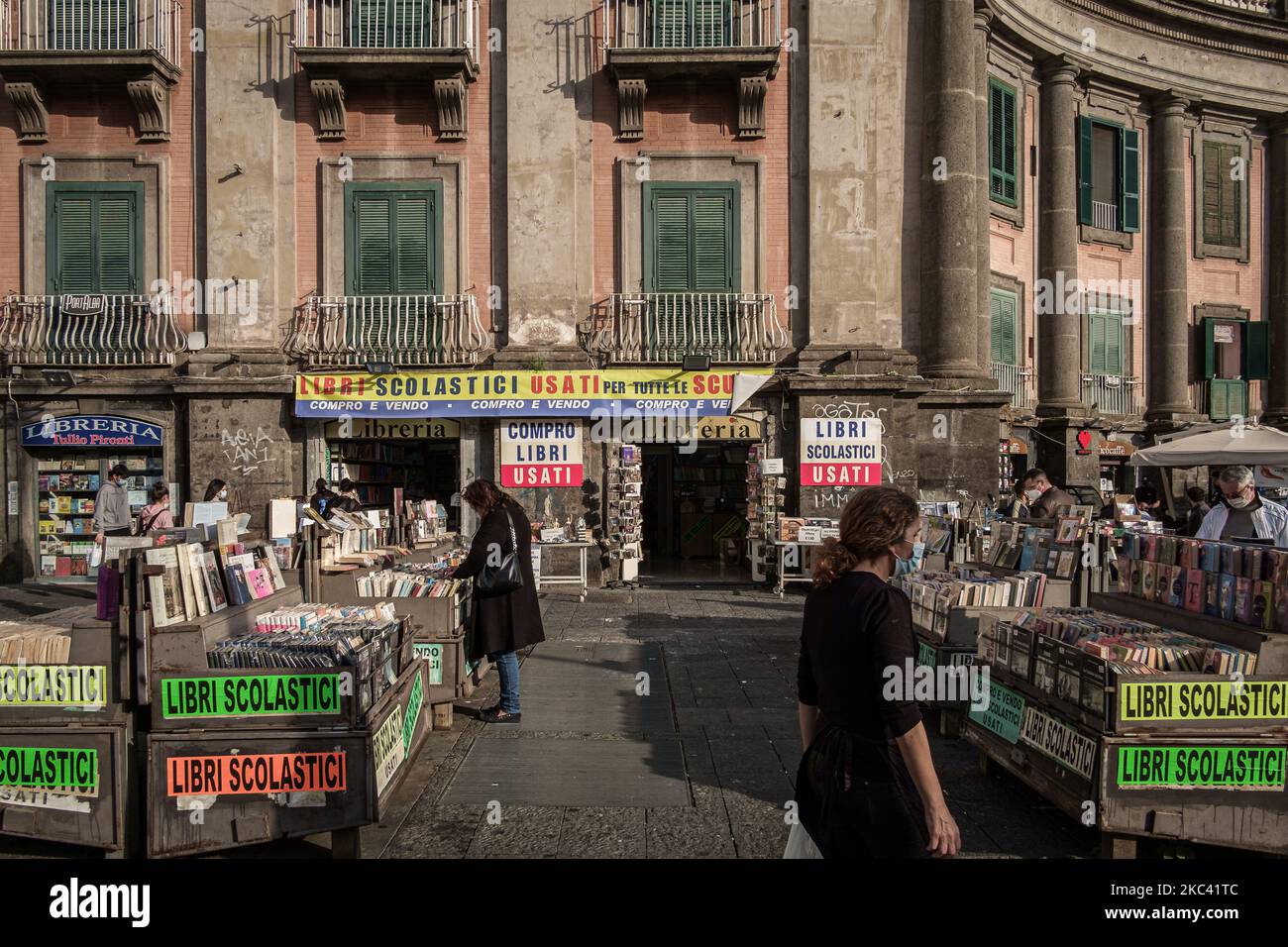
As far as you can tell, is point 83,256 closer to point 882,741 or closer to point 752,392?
point 752,392

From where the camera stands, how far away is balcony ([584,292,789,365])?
592 inches

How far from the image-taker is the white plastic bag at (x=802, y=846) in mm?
3133

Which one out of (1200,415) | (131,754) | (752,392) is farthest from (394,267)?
(1200,415)

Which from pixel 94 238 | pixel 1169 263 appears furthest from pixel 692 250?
pixel 1169 263

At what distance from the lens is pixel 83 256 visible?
1524 cm

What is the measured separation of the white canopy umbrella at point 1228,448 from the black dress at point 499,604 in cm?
1120

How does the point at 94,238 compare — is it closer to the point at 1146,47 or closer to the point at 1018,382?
the point at 1018,382

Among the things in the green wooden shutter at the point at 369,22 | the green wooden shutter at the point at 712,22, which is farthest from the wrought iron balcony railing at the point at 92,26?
the green wooden shutter at the point at 712,22

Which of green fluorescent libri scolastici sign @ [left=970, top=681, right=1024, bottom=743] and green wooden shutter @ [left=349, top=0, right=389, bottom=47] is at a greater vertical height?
green wooden shutter @ [left=349, top=0, right=389, bottom=47]

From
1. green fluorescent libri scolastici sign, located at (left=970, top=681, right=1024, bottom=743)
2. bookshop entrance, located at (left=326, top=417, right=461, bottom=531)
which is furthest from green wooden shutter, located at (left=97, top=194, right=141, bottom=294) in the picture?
green fluorescent libri scolastici sign, located at (left=970, top=681, right=1024, bottom=743)

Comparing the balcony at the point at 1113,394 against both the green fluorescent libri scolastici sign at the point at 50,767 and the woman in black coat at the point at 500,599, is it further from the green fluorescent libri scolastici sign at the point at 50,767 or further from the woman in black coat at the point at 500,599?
the green fluorescent libri scolastici sign at the point at 50,767

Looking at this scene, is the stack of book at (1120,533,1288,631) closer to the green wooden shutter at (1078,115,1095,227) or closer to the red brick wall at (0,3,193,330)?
the red brick wall at (0,3,193,330)

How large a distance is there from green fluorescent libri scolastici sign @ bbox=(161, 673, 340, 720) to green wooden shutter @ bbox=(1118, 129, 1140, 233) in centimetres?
2141

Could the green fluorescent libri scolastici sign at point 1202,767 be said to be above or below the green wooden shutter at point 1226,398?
below
